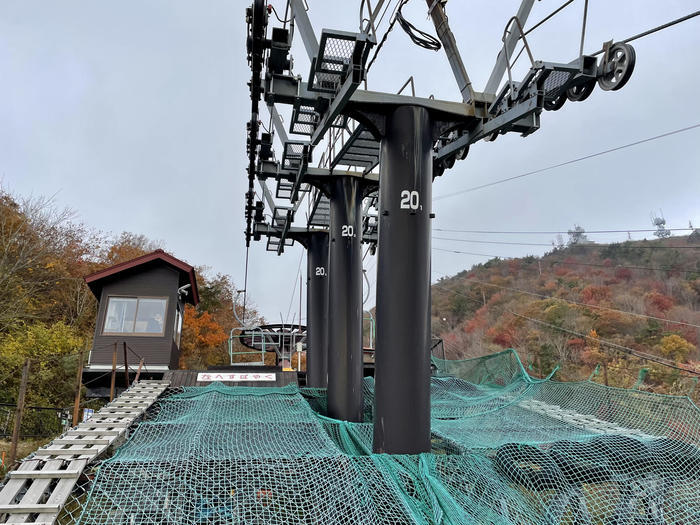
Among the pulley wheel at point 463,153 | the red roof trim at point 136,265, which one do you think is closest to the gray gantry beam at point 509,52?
the pulley wheel at point 463,153

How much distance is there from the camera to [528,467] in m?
4.66

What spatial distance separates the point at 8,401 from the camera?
19266mm

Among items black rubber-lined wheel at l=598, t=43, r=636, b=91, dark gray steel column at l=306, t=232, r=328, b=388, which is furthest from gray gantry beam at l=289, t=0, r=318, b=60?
dark gray steel column at l=306, t=232, r=328, b=388

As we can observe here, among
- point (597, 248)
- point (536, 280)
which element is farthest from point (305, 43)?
point (597, 248)

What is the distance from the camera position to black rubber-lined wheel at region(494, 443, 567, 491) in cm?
449

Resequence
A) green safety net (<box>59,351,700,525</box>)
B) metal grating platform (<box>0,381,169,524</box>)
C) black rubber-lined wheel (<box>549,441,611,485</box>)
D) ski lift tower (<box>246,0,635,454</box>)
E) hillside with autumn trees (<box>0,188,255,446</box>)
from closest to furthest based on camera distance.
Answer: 1. metal grating platform (<box>0,381,169,524</box>)
2. green safety net (<box>59,351,700,525</box>)
3. black rubber-lined wheel (<box>549,441,611,485</box>)
4. ski lift tower (<box>246,0,635,454</box>)
5. hillside with autumn trees (<box>0,188,255,446</box>)

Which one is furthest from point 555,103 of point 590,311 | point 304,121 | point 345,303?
point 590,311

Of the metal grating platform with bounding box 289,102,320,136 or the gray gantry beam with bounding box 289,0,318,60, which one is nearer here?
the gray gantry beam with bounding box 289,0,318,60

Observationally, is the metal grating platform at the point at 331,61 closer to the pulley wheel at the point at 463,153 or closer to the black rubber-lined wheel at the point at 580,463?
the pulley wheel at the point at 463,153

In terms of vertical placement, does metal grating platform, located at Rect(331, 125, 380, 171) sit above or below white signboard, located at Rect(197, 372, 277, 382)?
above

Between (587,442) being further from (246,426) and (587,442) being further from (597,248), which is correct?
(597,248)

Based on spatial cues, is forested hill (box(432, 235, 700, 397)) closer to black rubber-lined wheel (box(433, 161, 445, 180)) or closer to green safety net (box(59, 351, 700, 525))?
Result: black rubber-lined wheel (box(433, 161, 445, 180))

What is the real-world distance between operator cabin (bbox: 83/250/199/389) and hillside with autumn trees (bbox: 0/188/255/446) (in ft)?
4.02

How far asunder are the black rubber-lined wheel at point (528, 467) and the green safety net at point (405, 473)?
0.01 metres
